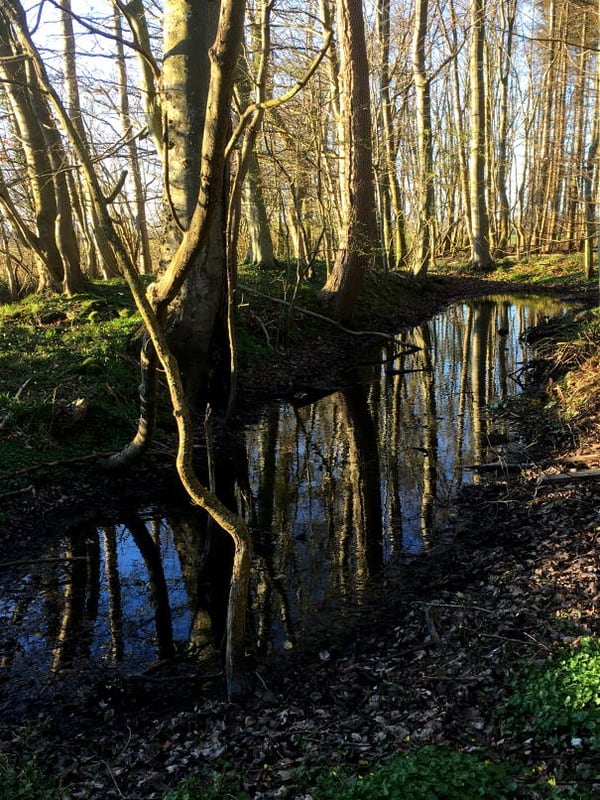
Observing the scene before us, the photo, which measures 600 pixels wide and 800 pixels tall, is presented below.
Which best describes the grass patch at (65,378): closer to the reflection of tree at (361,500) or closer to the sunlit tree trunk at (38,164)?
the sunlit tree trunk at (38,164)

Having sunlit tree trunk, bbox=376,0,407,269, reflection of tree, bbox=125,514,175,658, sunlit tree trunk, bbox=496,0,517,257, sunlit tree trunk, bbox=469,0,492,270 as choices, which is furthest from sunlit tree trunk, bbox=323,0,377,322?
sunlit tree trunk, bbox=496,0,517,257

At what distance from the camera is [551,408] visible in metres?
9.29

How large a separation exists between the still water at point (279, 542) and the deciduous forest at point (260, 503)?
0.12 ft

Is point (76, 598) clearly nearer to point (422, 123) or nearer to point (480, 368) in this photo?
point (480, 368)

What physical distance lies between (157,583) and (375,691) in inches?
101

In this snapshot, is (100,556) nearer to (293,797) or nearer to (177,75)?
(293,797)

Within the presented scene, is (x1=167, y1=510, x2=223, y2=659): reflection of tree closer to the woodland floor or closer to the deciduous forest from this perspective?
the deciduous forest

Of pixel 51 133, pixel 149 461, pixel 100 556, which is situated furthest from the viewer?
pixel 51 133

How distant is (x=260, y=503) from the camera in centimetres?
766

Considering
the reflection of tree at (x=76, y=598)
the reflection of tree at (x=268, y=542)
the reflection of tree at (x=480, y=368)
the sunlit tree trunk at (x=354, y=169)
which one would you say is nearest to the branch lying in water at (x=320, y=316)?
the sunlit tree trunk at (x=354, y=169)

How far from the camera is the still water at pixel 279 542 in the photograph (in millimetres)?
5133

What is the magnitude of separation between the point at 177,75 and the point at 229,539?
636 cm

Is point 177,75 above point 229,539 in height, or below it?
above

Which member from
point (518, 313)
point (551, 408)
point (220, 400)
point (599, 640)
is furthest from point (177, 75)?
point (518, 313)
